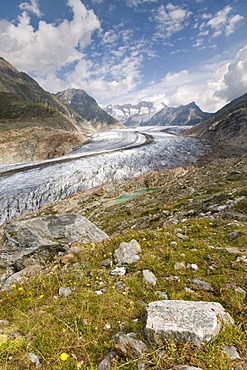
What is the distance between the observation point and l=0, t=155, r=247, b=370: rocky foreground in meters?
4.20

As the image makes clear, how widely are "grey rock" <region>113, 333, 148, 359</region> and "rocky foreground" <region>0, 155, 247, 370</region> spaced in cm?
2

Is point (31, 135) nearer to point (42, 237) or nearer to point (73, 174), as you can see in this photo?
point (73, 174)

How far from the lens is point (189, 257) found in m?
8.08

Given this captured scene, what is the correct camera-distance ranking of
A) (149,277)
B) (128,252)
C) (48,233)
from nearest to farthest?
(149,277) → (128,252) → (48,233)

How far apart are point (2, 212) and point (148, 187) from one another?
2596cm

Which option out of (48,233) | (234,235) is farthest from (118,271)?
(48,233)

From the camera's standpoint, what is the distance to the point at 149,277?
6918 millimetres

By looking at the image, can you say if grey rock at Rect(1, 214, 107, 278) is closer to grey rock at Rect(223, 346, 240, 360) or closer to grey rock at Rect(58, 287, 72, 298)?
grey rock at Rect(58, 287, 72, 298)

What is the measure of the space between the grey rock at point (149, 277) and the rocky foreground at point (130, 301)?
3cm

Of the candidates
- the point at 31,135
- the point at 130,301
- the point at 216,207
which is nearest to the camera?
the point at 130,301

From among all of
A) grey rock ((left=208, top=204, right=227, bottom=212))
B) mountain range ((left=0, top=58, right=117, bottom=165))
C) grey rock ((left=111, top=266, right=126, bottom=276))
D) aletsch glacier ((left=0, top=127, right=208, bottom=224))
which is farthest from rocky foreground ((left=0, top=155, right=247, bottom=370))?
mountain range ((left=0, top=58, right=117, bottom=165))

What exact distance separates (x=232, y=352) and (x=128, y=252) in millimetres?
4544

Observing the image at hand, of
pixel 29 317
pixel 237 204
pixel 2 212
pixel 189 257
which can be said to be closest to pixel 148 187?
pixel 2 212

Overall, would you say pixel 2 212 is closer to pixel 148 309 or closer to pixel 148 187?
pixel 148 187
